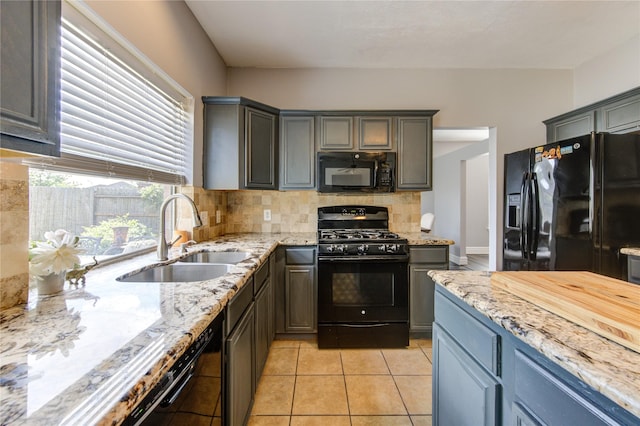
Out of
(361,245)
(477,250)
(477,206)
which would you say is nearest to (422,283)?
(361,245)

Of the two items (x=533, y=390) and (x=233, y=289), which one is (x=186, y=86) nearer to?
(x=233, y=289)

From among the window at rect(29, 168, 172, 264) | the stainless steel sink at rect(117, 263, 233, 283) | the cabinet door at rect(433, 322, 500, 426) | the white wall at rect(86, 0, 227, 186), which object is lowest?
the cabinet door at rect(433, 322, 500, 426)

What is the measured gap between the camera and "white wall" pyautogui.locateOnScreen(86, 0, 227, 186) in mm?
1445

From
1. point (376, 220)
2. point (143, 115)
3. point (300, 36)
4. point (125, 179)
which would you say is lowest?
point (376, 220)

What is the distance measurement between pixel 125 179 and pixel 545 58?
3938mm

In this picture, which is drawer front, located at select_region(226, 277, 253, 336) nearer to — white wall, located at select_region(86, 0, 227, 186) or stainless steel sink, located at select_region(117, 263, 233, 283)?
stainless steel sink, located at select_region(117, 263, 233, 283)

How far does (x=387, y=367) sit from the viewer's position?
2.09m

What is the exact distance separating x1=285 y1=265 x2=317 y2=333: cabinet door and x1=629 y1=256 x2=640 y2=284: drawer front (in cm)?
219

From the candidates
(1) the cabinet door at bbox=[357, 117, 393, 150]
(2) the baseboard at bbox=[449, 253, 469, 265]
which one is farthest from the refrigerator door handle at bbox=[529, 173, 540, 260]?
(2) the baseboard at bbox=[449, 253, 469, 265]

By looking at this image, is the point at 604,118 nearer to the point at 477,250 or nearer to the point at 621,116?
the point at 621,116

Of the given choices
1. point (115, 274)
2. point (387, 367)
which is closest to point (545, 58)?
point (387, 367)

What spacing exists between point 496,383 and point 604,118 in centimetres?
286

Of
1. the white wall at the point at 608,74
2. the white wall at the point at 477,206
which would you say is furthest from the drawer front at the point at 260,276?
the white wall at the point at 477,206

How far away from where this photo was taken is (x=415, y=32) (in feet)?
7.90
